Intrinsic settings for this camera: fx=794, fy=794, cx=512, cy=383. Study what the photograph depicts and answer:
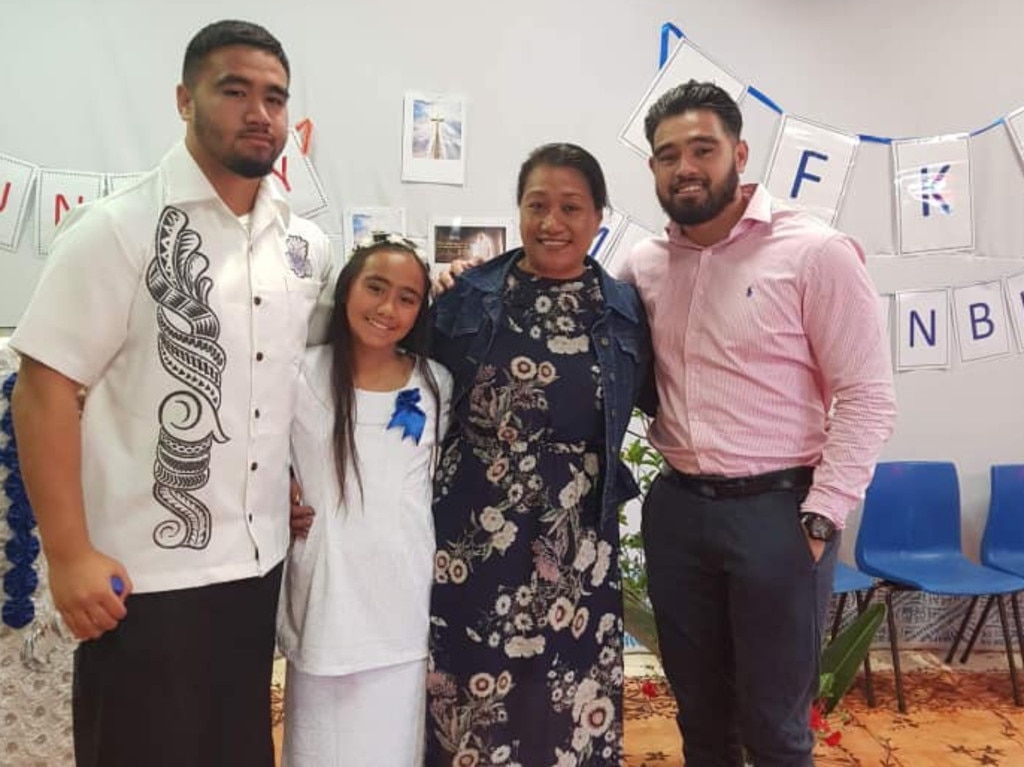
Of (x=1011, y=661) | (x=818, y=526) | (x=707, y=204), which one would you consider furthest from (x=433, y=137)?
(x=1011, y=661)

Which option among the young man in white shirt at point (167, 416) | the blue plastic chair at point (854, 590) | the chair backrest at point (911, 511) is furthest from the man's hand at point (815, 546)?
the chair backrest at point (911, 511)

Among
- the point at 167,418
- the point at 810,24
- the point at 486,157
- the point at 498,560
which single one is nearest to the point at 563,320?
the point at 498,560

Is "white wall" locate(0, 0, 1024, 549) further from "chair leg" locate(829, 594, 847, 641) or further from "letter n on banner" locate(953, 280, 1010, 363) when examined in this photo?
"chair leg" locate(829, 594, 847, 641)

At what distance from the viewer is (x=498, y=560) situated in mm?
1587

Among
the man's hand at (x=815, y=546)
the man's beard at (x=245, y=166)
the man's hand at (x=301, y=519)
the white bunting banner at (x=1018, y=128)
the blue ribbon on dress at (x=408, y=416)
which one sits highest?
the white bunting banner at (x=1018, y=128)

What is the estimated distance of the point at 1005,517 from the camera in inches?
120

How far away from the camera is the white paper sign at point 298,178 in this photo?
110 inches

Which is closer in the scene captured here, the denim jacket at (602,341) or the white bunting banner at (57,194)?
the denim jacket at (602,341)

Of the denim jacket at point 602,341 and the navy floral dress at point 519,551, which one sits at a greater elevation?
the denim jacket at point 602,341

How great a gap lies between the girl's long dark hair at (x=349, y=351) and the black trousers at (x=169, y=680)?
0.28 metres

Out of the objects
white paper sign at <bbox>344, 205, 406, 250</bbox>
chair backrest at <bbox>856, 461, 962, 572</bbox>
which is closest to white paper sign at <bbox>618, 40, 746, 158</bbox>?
white paper sign at <bbox>344, 205, 406, 250</bbox>

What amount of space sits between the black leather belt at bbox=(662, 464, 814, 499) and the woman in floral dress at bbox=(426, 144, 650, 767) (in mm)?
191

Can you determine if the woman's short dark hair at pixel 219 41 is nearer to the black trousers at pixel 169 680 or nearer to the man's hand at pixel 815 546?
the black trousers at pixel 169 680

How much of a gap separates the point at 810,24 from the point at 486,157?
4.42 ft
